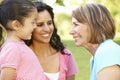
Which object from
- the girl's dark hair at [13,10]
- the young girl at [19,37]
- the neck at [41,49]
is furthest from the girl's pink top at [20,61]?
the neck at [41,49]

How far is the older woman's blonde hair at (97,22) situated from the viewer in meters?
2.36

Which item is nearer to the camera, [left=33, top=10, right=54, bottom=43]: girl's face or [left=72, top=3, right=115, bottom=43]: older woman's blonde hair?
[left=72, top=3, right=115, bottom=43]: older woman's blonde hair

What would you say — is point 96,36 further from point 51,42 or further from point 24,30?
point 51,42

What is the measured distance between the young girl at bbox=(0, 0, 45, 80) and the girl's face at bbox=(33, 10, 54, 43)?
354 millimetres

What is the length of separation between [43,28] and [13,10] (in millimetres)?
470

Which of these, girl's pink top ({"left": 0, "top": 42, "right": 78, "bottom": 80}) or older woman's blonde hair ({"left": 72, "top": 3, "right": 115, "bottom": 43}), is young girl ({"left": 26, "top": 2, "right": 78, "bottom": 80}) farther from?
older woman's blonde hair ({"left": 72, "top": 3, "right": 115, "bottom": 43})

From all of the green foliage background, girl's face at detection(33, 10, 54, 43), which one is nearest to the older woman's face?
girl's face at detection(33, 10, 54, 43)

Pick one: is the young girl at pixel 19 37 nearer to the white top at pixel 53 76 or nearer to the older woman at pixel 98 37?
the older woman at pixel 98 37

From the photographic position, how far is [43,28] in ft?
9.54

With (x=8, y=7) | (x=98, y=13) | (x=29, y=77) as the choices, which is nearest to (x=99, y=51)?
(x=98, y=13)

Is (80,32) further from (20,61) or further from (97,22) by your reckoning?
(20,61)

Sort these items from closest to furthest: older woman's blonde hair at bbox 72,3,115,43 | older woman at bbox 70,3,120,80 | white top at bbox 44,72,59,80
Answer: older woman at bbox 70,3,120,80, older woman's blonde hair at bbox 72,3,115,43, white top at bbox 44,72,59,80

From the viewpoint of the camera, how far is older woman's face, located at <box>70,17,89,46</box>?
2.42 m

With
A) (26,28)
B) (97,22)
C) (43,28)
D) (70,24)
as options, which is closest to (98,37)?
(97,22)
